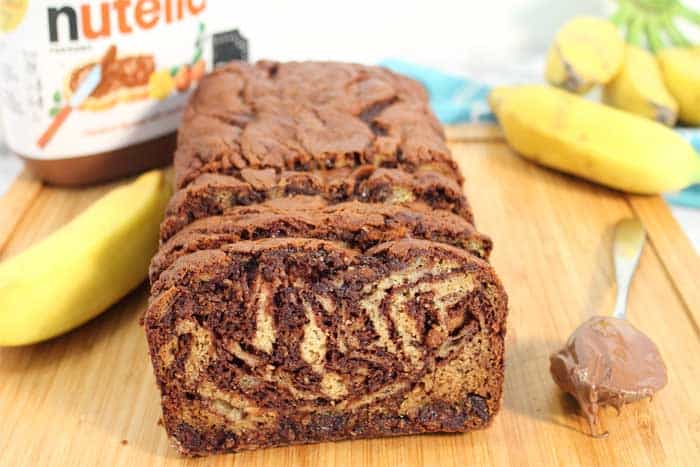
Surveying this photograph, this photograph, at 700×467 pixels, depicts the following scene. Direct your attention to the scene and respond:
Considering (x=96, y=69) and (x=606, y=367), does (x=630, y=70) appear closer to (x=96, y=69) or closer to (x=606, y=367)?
(x=606, y=367)

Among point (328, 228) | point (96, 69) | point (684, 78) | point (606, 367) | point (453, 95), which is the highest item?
point (328, 228)

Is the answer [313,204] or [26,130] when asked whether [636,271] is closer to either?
[313,204]

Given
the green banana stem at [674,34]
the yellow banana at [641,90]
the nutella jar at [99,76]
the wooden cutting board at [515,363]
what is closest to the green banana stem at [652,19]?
the green banana stem at [674,34]

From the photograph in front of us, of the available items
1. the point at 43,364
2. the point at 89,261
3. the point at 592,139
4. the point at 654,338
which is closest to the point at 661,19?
the point at 592,139

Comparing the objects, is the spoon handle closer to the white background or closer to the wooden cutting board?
the wooden cutting board

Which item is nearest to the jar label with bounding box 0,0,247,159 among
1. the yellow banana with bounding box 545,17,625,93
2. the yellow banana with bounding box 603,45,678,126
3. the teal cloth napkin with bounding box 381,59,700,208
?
the teal cloth napkin with bounding box 381,59,700,208

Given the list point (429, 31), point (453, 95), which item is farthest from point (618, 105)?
point (429, 31)

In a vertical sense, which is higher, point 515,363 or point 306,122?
point 306,122

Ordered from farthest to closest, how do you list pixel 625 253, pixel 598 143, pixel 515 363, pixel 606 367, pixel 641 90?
pixel 641 90
pixel 598 143
pixel 625 253
pixel 515 363
pixel 606 367
